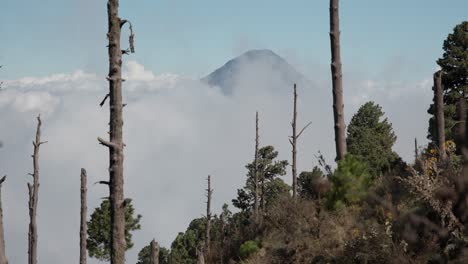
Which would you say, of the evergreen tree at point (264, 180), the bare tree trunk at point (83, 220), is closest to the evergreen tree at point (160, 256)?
the evergreen tree at point (264, 180)

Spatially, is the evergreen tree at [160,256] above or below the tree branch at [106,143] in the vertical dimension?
below

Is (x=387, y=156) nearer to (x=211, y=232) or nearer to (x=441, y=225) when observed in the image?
(x=441, y=225)

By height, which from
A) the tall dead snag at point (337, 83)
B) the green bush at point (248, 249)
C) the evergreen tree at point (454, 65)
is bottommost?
the green bush at point (248, 249)

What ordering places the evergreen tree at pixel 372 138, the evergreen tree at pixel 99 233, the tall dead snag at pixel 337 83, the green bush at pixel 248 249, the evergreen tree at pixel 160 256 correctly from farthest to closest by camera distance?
the evergreen tree at pixel 160 256 → the evergreen tree at pixel 99 233 → the evergreen tree at pixel 372 138 → the tall dead snag at pixel 337 83 → the green bush at pixel 248 249

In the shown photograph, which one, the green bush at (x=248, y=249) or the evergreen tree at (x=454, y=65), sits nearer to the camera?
the green bush at (x=248, y=249)

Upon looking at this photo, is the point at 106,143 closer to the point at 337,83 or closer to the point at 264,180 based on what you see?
the point at 337,83

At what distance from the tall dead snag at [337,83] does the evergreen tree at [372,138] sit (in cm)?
1053

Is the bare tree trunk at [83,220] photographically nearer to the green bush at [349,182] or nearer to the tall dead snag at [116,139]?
the green bush at [349,182]

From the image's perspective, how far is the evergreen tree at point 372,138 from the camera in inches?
1252

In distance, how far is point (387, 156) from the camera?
32.2m

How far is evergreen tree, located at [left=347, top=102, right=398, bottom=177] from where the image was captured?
104ft

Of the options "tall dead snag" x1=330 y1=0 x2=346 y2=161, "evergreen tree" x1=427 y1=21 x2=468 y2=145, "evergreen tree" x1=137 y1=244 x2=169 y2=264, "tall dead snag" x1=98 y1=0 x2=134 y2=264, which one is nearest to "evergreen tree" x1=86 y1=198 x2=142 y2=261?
"evergreen tree" x1=137 y1=244 x2=169 y2=264

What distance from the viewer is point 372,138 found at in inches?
1277

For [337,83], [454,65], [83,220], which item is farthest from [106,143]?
[454,65]
